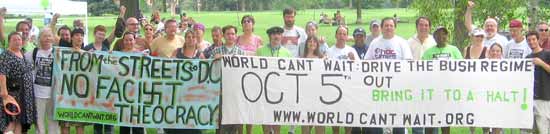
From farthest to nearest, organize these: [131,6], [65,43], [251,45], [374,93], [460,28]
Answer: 1. [131,6]
2. [460,28]
3. [251,45]
4. [65,43]
5. [374,93]

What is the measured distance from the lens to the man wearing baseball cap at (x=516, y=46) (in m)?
9.00

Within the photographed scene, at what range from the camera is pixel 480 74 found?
8.30 metres

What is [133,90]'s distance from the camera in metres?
8.55

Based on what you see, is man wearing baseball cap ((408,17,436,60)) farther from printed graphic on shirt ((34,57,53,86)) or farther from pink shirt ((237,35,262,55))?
printed graphic on shirt ((34,57,53,86))

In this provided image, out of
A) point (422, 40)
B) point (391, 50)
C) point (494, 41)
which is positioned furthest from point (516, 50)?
point (391, 50)

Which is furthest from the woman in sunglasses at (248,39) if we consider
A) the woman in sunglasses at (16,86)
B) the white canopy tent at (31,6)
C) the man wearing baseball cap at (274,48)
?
the white canopy tent at (31,6)

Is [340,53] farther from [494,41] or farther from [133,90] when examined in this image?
[133,90]

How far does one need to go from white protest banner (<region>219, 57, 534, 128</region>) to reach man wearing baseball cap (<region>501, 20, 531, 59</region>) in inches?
30.2

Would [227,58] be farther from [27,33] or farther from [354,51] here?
[27,33]

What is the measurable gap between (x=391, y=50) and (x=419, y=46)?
0.58 m

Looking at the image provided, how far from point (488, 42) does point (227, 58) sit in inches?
126

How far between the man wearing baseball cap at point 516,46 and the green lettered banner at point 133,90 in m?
3.37

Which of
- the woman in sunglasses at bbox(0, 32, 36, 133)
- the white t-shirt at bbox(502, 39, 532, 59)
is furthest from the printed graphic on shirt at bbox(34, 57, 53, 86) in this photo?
the white t-shirt at bbox(502, 39, 532, 59)

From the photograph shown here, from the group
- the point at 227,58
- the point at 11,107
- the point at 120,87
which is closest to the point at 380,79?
the point at 227,58
